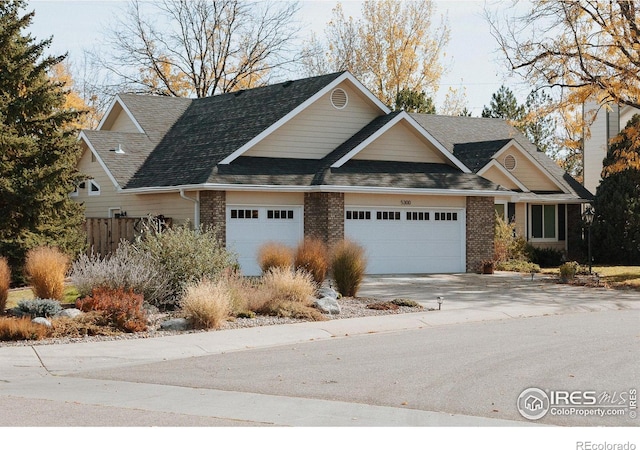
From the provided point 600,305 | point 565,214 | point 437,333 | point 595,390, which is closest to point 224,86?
point 565,214

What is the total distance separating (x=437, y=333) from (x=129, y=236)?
15374 millimetres

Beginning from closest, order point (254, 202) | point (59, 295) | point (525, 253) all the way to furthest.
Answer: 1. point (59, 295)
2. point (254, 202)
3. point (525, 253)

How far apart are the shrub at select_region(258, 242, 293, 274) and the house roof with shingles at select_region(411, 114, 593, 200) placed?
15.4 meters

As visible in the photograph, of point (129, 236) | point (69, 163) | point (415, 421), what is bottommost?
point (415, 421)

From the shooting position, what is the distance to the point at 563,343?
49.1 ft

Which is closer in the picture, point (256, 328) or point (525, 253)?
point (256, 328)

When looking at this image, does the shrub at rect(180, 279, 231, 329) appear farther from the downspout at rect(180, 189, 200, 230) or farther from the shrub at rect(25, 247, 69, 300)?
the downspout at rect(180, 189, 200, 230)

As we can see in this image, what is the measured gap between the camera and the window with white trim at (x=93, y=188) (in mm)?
33250

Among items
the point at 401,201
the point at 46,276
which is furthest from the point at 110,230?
the point at 46,276

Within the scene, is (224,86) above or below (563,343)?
above

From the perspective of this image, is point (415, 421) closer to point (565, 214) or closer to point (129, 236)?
point (129, 236)

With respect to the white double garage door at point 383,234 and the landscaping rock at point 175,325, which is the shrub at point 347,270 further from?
the white double garage door at point 383,234

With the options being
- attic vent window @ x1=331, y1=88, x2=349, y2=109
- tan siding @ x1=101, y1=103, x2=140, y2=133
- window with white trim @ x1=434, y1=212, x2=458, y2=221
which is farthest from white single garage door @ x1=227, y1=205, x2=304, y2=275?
A: tan siding @ x1=101, y1=103, x2=140, y2=133

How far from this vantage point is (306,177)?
94.6 ft
